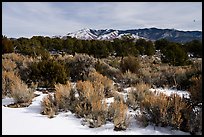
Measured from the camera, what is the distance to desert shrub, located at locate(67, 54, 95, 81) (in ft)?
38.4

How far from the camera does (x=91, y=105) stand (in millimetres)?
6602

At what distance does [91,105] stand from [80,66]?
226 inches

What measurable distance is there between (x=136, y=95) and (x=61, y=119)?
7.36 ft

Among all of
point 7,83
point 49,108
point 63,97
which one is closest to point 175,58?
point 7,83

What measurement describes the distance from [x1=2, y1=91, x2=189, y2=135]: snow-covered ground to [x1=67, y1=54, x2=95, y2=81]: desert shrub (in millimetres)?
4916

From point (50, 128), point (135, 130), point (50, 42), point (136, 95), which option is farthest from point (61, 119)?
point (50, 42)

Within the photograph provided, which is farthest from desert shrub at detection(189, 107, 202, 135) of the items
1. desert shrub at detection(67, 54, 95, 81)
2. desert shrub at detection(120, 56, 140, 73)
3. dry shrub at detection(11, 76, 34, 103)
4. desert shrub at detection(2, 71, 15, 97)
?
desert shrub at detection(120, 56, 140, 73)

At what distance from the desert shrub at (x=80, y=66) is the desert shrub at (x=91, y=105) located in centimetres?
394

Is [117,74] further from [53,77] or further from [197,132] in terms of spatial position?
[197,132]

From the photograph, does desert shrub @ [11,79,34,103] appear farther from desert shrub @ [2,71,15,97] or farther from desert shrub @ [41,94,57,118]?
desert shrub @ [41,94,57,118]

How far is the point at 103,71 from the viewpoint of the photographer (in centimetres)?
1266

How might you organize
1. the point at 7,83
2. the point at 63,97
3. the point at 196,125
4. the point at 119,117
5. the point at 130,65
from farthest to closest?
1. the point at 130,65
2. the point at 7,83
3. the point at 63,97
4. the point at 119,117
5. the point at 196,125

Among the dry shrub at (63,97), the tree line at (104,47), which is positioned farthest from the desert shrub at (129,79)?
the tree line at (104,47)

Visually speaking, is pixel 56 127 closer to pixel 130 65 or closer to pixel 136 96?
pixel 136 96
